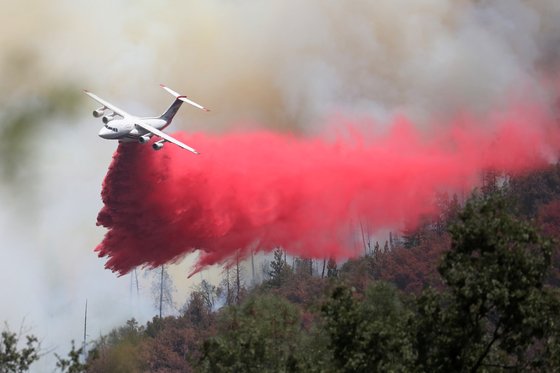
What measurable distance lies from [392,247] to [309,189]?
56.9 meters

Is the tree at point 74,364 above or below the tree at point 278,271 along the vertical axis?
below

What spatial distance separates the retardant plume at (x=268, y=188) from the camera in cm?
8025

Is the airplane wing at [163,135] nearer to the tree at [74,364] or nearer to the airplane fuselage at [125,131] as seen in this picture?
the airplane fuselage at [125,131]

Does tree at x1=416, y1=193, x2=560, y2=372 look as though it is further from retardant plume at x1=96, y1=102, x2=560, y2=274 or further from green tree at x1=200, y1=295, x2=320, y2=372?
retardant plume at x1=96, y1=102, x2=560, y2=274

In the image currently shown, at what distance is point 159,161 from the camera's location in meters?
81.7

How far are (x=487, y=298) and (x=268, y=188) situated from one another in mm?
54230

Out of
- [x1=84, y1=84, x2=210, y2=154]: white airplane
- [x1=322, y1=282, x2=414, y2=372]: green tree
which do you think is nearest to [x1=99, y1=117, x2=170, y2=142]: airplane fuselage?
[x1=84, y1=84, x2=210, y2=154]: white airplane

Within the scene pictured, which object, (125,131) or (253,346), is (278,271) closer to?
(125,131)

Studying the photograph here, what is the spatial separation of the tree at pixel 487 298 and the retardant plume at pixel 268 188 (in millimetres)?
44039

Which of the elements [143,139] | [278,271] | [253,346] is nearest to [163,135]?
[143,139]

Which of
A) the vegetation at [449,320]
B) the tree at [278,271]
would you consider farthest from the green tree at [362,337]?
the tree at [278,271]

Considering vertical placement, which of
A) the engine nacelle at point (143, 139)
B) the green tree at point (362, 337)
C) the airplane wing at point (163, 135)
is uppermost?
the airplane wing at point (163, 135)

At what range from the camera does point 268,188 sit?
3561 inches

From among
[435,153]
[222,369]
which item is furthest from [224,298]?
[222,369]
